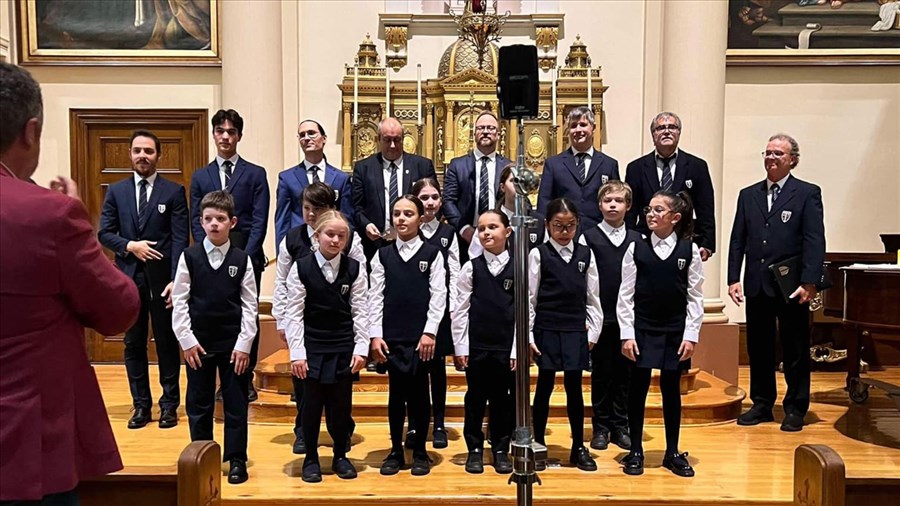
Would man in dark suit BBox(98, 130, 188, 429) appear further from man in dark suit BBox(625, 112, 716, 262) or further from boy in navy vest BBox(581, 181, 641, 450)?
man in dark suit BBox(625, 112, 716, 262)

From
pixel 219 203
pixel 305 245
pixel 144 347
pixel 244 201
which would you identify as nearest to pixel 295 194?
pixel 244 201

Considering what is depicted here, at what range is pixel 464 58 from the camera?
6.07 m

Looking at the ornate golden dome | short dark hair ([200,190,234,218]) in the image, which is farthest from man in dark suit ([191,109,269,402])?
the ornate golden dome

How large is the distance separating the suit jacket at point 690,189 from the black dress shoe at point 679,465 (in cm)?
121

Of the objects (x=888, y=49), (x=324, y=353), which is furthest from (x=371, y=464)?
(x=888, y=49)

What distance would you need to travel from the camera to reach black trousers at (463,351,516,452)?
149 inches

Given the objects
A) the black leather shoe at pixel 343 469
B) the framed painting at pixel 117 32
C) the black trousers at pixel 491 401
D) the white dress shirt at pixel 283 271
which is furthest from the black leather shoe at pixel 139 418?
the framed painting at pixel 117 32

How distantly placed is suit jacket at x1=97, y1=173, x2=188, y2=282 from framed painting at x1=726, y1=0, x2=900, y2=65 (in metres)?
4.44

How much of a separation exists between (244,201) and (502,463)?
197 cm

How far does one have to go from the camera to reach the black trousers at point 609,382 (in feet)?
13.5

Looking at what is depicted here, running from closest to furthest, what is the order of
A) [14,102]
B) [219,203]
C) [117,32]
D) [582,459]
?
[14,102]
[219,203]
[582,459]
[117,32]

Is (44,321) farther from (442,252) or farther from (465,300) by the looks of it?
(442,252)

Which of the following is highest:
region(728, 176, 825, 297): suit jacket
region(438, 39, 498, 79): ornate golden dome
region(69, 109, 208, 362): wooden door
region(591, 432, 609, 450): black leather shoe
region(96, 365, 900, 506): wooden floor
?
region(438, 39, 498, 79): ornate golden dome

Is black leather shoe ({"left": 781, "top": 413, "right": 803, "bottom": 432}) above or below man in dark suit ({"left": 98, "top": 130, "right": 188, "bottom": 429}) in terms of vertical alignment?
below
